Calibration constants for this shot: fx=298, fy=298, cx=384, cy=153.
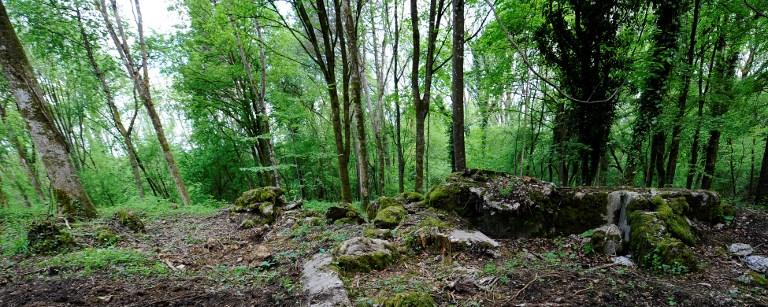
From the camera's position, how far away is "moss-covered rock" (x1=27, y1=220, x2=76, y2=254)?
13.2ft

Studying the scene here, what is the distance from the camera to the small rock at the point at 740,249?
10.7ft

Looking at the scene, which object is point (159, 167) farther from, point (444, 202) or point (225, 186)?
point (444, 202)

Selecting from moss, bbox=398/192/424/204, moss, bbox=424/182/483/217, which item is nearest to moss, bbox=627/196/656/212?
moss, bbox=424/182/483/217

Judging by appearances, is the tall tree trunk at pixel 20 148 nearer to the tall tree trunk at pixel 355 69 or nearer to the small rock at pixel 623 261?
the tall tree trunk at pixel 355 69

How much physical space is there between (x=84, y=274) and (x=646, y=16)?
982 cm

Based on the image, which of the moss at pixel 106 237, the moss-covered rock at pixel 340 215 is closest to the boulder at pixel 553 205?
the moss-covered rock at pixel 340 215

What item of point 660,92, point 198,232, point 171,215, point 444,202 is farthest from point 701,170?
point 171,215

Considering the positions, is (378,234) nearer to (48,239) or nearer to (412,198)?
Answer: (412,198)

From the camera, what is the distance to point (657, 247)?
3.08 metres

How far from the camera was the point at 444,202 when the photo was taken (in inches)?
198

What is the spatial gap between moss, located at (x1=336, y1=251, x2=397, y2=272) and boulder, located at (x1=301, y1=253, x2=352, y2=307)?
0.17m

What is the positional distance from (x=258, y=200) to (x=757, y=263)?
828 cm

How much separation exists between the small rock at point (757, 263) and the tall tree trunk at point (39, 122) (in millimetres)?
9285

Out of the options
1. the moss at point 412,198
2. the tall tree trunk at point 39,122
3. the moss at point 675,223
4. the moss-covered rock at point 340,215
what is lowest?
the moss-covered rock at point 340,215
